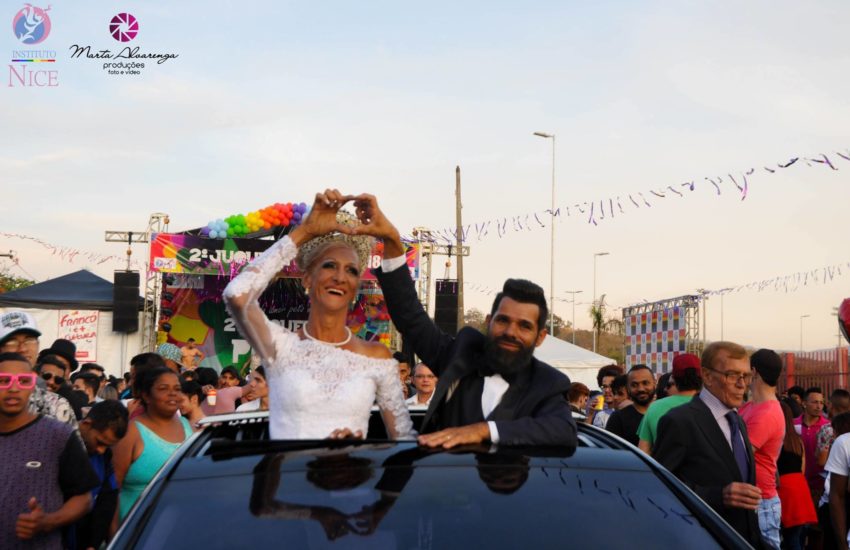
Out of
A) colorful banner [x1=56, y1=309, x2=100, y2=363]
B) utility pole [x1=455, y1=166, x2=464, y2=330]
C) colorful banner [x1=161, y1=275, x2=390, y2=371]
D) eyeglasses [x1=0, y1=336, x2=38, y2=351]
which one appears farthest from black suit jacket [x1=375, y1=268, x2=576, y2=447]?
colorful banner [x1=56, y1=309, x2=100, y2=363]

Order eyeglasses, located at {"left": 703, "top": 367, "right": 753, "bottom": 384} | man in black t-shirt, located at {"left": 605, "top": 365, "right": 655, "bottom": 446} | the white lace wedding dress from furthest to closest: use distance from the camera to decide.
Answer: man in black t-shirt, located at {"left": 605, "top": 365, "right": 655, "bottom": 446} → eyeglasses, located at {"left": 703, "top": 367, "right": 753, "bottom": 384} → the white lace wedding dress

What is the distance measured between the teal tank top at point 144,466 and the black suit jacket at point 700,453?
2.47 metres

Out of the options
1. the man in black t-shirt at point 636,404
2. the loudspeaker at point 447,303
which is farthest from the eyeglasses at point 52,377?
the loudspeaker at point 447,303

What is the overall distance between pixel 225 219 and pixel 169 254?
5.27 ft

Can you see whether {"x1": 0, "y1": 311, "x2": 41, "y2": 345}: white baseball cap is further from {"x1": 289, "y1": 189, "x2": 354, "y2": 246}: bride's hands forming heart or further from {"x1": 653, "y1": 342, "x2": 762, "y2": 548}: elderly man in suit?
{"x1": 653, "y1": 342, "x2": 762, "y2": 548}: elderly man in suit

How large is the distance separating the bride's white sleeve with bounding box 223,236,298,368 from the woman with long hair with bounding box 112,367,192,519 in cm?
169

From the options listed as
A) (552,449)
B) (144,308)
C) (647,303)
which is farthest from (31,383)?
(647,303)

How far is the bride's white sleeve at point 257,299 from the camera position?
3.51 m

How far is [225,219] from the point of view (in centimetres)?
2325

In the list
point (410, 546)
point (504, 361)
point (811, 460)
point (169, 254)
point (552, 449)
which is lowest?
point (811, 460)

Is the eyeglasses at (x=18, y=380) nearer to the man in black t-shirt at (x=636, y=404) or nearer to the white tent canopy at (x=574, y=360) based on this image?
the man in black t-shirt at (x=636, y=404)

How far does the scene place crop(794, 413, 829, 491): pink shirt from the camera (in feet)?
28.3

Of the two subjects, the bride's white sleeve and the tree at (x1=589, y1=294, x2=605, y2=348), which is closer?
the bride's white sleeve

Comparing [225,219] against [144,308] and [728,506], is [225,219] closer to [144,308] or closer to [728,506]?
[144,308]
